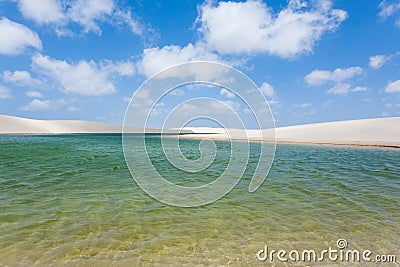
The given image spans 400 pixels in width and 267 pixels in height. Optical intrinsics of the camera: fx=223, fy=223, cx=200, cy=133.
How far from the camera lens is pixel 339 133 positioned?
6875 centimetres

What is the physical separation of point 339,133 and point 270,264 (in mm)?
75826

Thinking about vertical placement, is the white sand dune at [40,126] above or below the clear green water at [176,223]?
above

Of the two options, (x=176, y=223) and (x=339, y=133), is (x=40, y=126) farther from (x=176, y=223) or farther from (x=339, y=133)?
(x=176, y=223)

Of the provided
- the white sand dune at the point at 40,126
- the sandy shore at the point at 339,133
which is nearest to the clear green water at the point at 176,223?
the sandy shore at the point at 339,133

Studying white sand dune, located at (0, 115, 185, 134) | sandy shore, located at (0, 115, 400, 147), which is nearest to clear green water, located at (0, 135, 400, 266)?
sandy shore, located at (0, 115, 400, 147)

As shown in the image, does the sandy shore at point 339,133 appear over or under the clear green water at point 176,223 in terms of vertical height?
over

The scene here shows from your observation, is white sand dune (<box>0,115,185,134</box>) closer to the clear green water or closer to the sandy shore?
the sandy shore

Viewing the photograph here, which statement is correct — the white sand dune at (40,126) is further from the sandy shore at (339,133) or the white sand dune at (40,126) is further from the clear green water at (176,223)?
the clear green water at (176,223)

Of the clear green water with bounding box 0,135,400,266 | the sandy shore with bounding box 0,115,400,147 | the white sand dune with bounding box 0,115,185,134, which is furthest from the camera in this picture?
the white sand dune with bounding box 0,115,185,134

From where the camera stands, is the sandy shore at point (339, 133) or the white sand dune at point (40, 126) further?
the white sand dune at point (40, 126)

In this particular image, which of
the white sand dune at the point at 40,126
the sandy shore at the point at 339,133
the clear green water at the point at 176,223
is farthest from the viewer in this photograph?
the white sand dune at the point at 40,126

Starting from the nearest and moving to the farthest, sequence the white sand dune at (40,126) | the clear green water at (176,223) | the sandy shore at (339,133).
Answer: the clear green water at (176,223) → the sandy shore at (339,133) → the white sand dune at (40,126)

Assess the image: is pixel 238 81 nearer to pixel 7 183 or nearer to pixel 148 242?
pixel 148 242

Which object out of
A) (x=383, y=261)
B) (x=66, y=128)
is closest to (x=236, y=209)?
(x=383, y=261)
